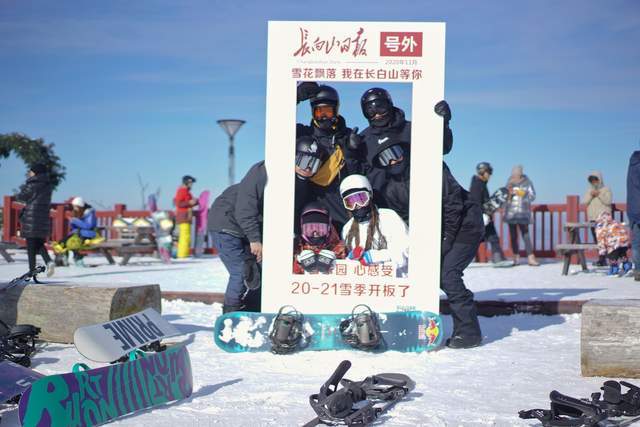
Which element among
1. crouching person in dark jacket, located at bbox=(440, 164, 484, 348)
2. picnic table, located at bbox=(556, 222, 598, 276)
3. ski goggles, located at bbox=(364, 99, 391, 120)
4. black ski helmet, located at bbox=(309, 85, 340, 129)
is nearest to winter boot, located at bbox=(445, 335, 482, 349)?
crouching person in dark jacket, located at bbox=(440, 164, 484, 348)

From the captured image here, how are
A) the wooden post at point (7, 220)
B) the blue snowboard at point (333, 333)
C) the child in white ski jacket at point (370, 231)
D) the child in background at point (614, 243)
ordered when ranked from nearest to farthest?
the blue snowboard at point (333, 333) < the child in white ski jacket at point (370, 231) < the child in background at point (614, 243) < the wooden post at point (7, 220)

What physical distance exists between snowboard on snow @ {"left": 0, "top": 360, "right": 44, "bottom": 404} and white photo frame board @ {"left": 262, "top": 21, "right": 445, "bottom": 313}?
206 centimetres

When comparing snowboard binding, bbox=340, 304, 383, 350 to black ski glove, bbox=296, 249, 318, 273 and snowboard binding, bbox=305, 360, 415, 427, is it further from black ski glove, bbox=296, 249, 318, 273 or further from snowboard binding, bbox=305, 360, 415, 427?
snowboard binding, bbox=305, 360, 415, 427

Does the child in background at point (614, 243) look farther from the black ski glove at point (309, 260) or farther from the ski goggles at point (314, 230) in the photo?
the black ski glove at point (309, 260)

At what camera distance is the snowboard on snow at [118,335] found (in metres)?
3.97

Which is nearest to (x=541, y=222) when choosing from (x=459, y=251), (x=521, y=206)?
(x=521, y=206)

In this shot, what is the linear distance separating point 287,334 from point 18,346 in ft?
5.68

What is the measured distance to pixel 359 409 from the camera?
338 cm

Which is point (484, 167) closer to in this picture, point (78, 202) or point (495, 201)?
point (495, 201)

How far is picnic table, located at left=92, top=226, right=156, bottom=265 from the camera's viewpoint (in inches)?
598

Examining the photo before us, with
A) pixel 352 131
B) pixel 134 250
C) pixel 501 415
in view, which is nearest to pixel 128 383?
pixel 501 415

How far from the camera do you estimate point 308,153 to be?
5508 millimetres

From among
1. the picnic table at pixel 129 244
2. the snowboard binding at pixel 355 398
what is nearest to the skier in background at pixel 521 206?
the picnic table at pixel 129 244

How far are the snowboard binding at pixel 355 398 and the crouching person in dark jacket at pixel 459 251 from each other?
1.55m
